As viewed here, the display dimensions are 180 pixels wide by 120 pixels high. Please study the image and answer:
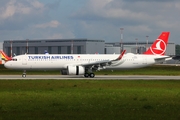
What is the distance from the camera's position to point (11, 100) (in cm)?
2745

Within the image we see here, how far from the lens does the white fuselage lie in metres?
60.9

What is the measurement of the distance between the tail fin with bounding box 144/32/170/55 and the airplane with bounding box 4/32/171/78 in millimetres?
2452

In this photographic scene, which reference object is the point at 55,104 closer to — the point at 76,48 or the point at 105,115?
the point at 105,115

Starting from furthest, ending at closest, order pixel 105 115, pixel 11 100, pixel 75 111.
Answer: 1. pixel 11 100
2. pixel 75 111
3. pixel 105 115

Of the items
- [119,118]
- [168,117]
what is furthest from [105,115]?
[168,117]

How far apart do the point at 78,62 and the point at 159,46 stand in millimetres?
13918

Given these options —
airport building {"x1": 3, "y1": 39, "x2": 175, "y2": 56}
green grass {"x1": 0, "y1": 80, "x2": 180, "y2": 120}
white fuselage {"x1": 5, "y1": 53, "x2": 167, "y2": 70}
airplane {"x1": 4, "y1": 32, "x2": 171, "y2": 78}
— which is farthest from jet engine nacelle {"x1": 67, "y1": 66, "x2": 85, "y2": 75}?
airport building {"x1": 3, "y1": 39, "x2": 175, "y2": 56}

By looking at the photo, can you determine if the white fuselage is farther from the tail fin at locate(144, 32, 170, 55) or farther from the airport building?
the airport building

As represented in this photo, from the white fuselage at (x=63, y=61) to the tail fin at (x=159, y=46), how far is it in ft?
9.70

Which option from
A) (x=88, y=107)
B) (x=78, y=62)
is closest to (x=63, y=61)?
(x=78, y=62)

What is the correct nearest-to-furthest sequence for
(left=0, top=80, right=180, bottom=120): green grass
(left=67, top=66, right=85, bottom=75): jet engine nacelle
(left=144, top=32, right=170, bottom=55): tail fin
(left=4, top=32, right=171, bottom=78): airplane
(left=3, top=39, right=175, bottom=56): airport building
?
(left=0, top=80, right=180, bottom=120): green grass → (left=67, top=66, right=85, bottom=75): jet engine nacelle → (left=4, top=32, right=171, bottom=78): airplane → (left=144, top=32, right=170, bottom=55): tail fin → (left=3, top=39, right=175, bottom=56): airport building

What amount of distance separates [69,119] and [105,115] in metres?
2.06

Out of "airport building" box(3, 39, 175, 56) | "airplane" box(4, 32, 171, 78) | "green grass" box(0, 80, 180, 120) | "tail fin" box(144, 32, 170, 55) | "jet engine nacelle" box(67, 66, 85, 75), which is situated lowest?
"green grass" box(0, 80, 180, 120)

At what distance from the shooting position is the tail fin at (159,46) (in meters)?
68.0
